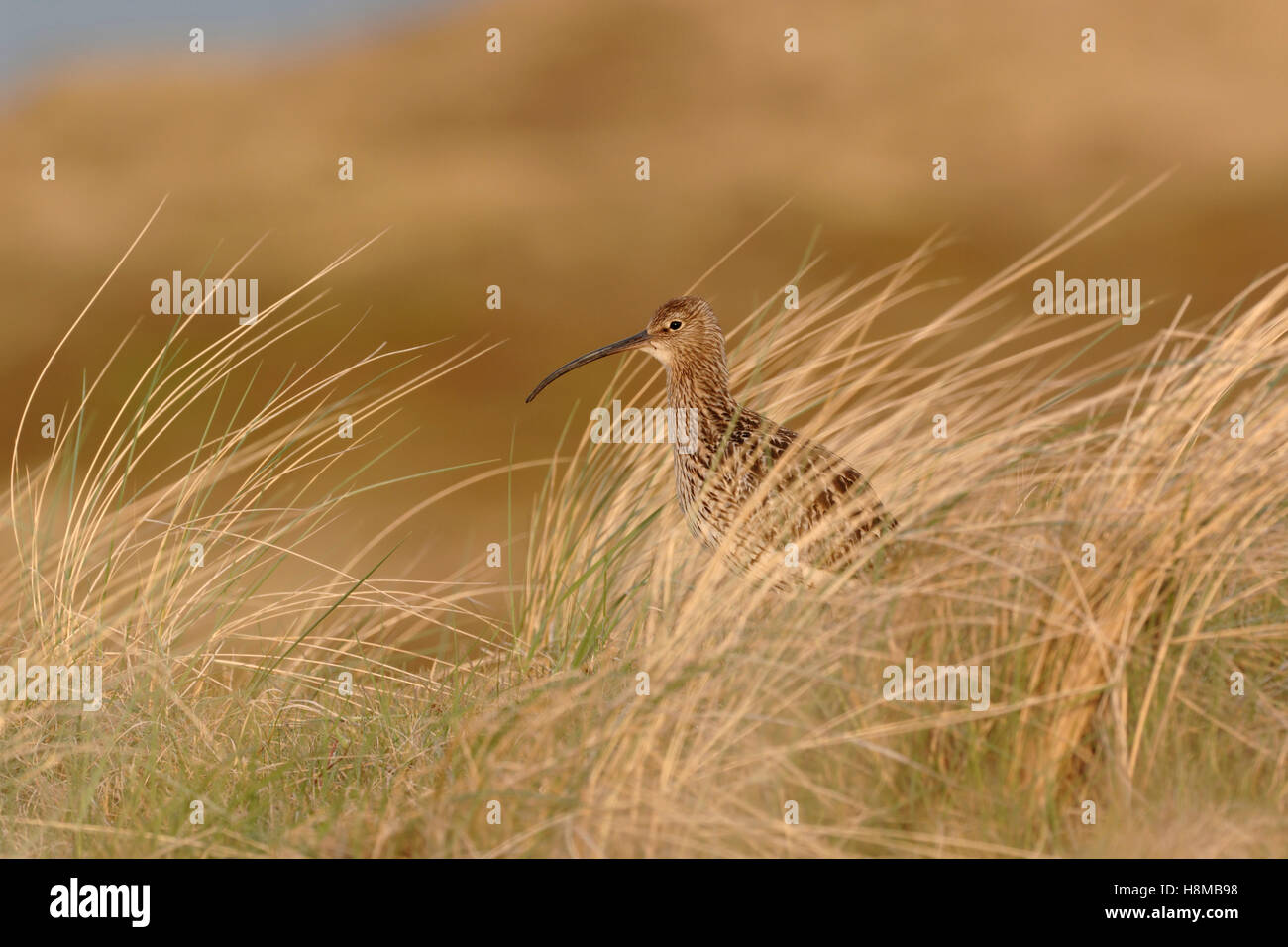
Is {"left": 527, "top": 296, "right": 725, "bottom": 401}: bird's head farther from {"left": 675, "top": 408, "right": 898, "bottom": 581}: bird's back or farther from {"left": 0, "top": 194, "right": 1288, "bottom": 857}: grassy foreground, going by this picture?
{"left": 0, "top": 194, "right": 1288, "bottom": 857}: grassy foreground

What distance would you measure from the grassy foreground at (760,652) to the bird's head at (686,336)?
821mm

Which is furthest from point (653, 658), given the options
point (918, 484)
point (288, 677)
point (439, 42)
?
point (439, 42)

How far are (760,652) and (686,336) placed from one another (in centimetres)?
284

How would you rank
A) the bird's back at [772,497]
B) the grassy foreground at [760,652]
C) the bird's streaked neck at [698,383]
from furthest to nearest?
1. the bird's streaked neck at [698,383]
2. the bird's back at [772,497]
3. the grassy foreground at [760,652]

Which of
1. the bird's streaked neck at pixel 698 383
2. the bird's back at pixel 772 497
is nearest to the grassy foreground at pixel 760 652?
the bird's back at pixel 772 497

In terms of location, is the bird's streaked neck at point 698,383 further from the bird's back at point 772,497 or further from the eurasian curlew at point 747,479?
the bird's back at point 772,497

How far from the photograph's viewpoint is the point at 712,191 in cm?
2598

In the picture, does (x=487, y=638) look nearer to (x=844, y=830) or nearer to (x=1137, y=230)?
(x=844, y=830)

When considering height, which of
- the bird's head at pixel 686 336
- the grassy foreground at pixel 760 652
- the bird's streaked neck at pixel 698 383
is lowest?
the grassy foreground at pixel 760 652

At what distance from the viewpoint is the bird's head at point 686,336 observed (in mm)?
6270

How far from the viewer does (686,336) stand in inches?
248

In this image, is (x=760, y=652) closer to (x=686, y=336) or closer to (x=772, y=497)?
(x=772, y=497)

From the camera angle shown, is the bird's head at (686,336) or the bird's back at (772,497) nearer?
the bird's back at (772,497)

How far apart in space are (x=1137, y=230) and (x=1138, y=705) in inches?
929
